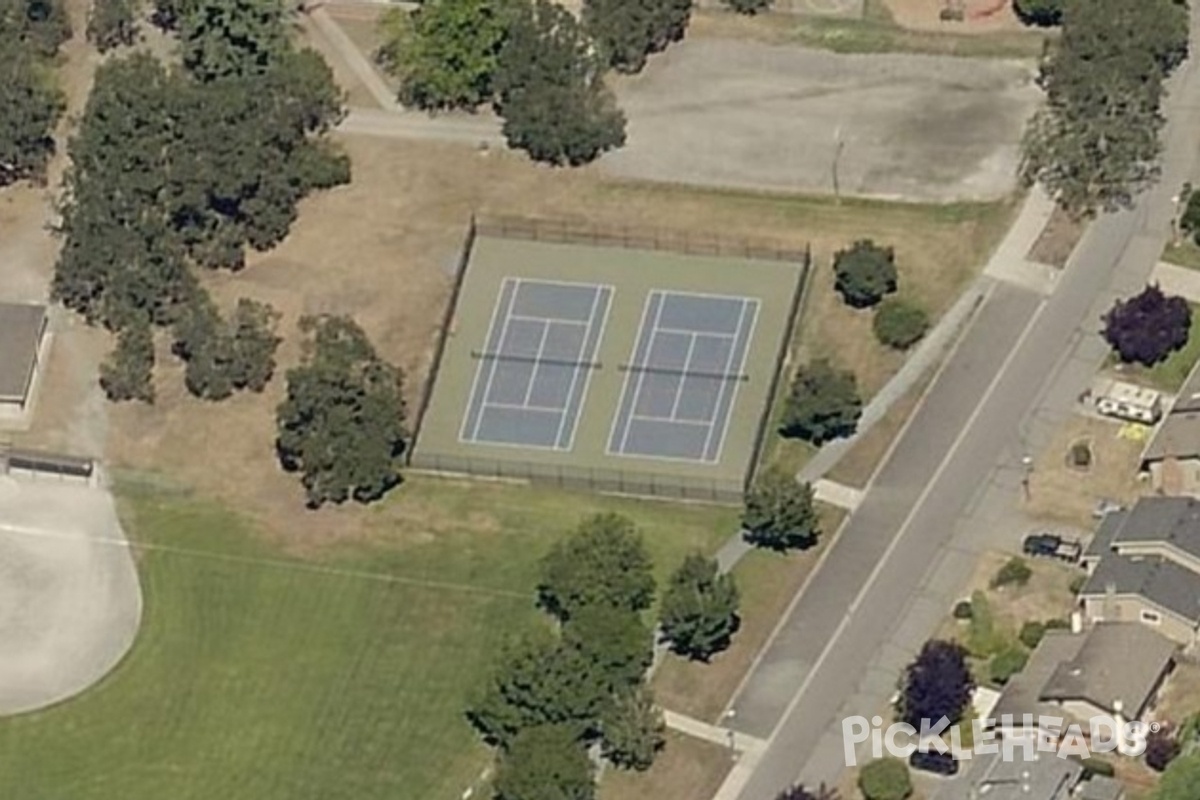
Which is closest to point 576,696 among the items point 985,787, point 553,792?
point 553,792

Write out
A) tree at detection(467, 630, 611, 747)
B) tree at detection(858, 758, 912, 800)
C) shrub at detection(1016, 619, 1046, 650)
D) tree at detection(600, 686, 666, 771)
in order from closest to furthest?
tree at detection(858, 758, 912, 800), tree at detection(467, 630, 611, 747), tree at detection(600, 686, 666, 771), shrub at detection(1016, 619, 1046, 650)

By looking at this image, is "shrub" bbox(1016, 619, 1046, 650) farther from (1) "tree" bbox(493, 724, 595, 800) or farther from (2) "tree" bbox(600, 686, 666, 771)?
(1) "tree" bbox(493, 724, 595, 800)

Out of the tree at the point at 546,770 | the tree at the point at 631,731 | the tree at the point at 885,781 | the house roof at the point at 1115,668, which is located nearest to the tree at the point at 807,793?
the tree at the point at 885,781

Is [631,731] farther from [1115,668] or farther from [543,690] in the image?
[1115,668]

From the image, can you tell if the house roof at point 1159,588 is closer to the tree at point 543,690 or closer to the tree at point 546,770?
the tree at point 543,690

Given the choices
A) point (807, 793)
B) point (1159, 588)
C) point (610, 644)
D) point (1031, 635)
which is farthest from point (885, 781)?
point (1159, 588)

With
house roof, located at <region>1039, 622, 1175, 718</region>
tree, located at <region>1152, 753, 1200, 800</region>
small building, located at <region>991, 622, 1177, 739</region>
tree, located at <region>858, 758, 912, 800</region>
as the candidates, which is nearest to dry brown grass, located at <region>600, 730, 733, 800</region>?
tree, located at <region>858, 758, 912, 800</region>

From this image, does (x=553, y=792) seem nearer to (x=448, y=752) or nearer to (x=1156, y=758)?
(x=448, y=752)
